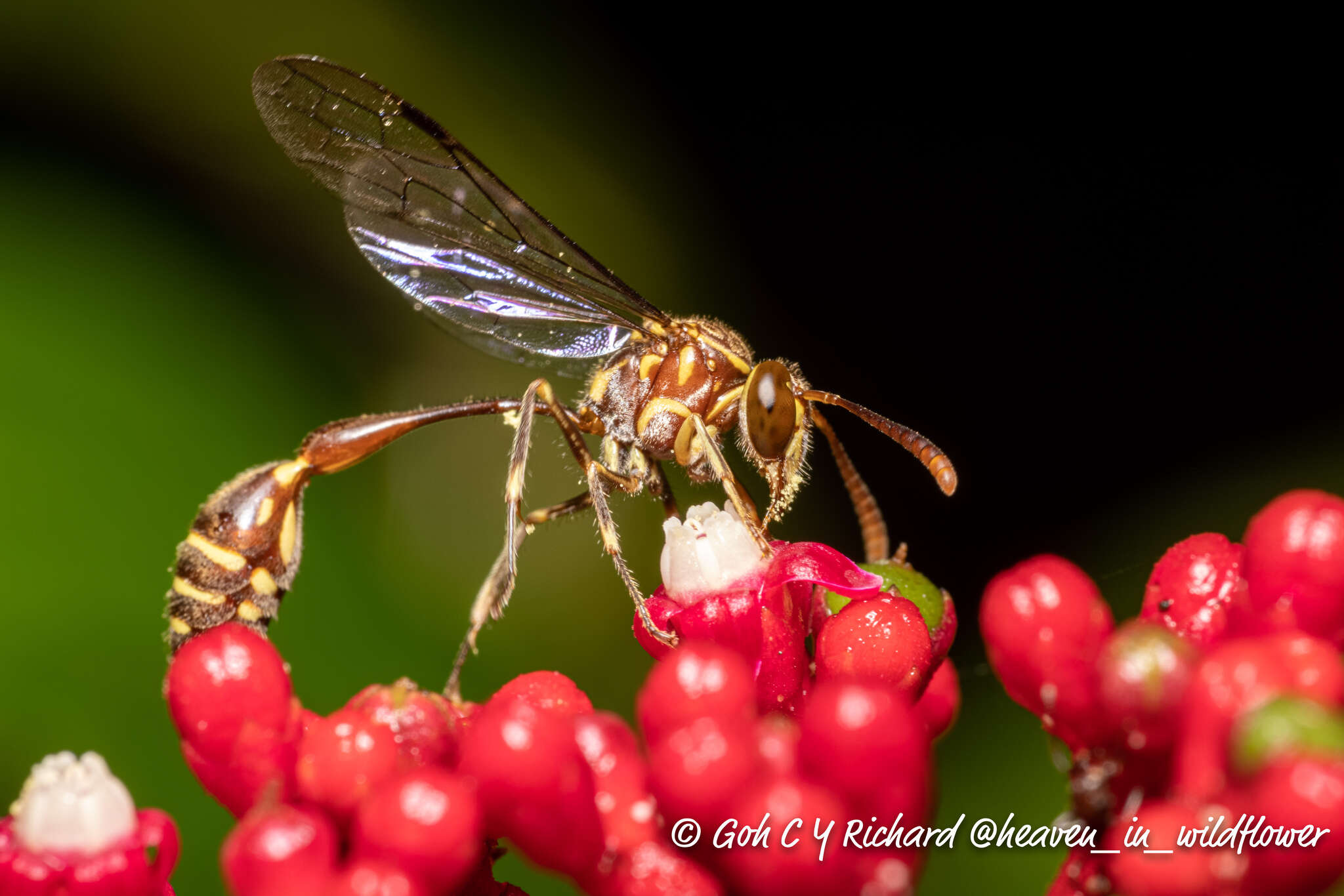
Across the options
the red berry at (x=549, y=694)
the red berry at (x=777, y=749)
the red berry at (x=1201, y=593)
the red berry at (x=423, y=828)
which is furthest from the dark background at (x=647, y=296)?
the red berry at (x=423, y=828)

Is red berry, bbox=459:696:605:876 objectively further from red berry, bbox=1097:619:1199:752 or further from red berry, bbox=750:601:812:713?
red berry, bbox=1097:619:1199:752

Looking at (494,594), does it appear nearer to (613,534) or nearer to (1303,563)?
(613,534)

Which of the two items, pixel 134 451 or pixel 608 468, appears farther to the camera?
pixel 134 451

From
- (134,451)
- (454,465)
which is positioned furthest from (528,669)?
(134,451)

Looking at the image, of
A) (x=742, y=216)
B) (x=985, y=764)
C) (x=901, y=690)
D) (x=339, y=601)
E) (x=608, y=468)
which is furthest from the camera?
(x=742, y=216)

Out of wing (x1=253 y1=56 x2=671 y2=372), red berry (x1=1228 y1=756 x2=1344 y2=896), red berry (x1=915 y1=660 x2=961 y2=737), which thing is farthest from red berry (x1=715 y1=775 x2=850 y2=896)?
wing (x1=253 y1=56 x2=671 y2=372)

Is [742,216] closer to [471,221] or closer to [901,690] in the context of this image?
[471,221]

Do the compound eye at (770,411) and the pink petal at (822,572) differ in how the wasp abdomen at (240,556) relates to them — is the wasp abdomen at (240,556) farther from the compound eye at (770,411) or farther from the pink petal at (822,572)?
the pink petal at (822,572)
